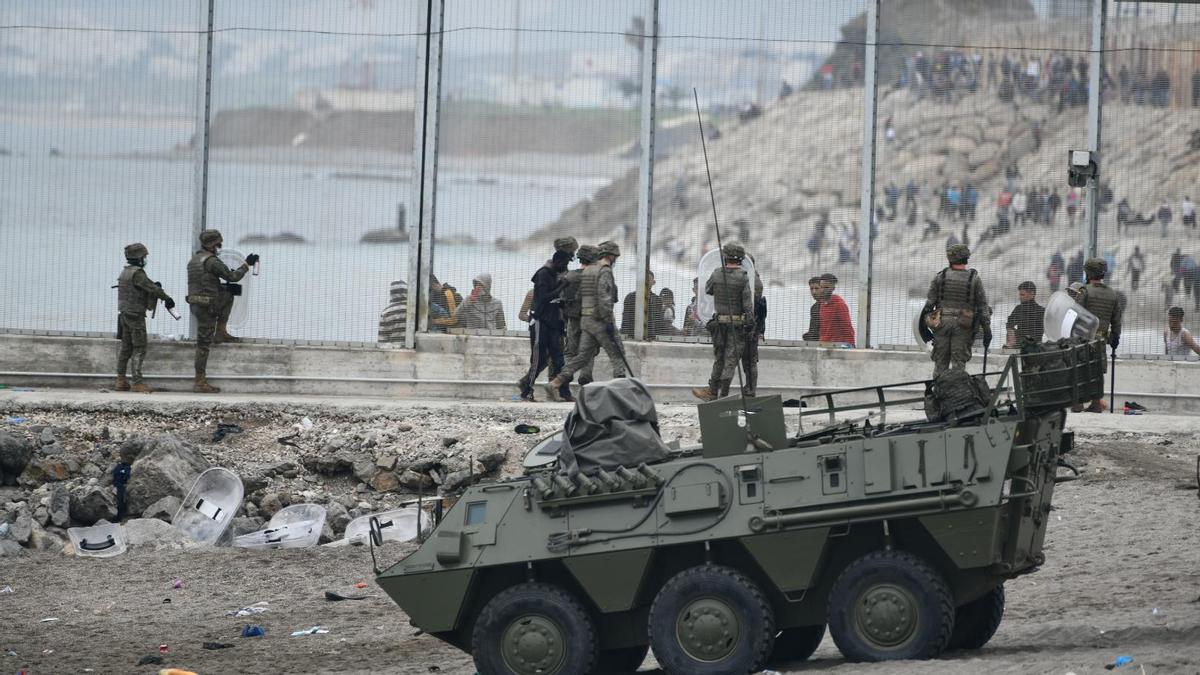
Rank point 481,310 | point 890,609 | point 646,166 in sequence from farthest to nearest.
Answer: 1. point 481,310
2. point 646,166
3. point 890,609

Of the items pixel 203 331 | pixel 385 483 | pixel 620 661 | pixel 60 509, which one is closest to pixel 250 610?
pixel 60 509

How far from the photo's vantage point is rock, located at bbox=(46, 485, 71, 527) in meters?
Answer: 18.0

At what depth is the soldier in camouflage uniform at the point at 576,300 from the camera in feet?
65.5

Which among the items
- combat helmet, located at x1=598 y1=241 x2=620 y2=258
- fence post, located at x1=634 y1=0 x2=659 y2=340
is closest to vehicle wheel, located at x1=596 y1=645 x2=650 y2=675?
combat helmet, located at x1=598 y1=241 x2=620 y2=258

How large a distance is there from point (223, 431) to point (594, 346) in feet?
13.9

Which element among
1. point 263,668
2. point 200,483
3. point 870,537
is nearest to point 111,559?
point 200,483

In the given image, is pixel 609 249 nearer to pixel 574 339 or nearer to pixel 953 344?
pixel 574 339

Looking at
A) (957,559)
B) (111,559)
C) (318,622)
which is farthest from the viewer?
(111,559)

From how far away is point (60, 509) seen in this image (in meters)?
18.0

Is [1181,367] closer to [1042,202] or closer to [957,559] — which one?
[1042,202]

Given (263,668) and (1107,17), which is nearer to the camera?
(263,668)

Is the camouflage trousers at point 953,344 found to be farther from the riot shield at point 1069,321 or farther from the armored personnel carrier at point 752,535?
the armored personnel carrier at point 752,535

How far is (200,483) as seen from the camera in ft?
60.1

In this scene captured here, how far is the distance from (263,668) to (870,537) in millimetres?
4721
